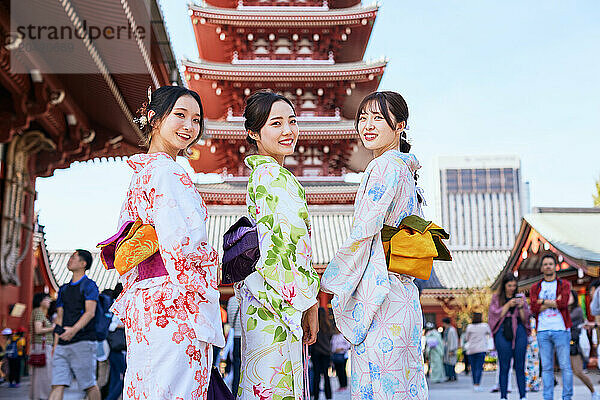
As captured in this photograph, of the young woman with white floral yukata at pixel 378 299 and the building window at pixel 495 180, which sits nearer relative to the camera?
the young woman with white floral yukata at pixel 378 299

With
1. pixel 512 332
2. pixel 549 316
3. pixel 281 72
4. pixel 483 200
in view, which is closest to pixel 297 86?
pixel 281 72

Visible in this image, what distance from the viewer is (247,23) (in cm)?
1752

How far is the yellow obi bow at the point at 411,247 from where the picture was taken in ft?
8.26

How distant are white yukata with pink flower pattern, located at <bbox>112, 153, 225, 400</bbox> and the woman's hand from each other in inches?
15.7

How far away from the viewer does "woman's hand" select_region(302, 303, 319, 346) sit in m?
2.49

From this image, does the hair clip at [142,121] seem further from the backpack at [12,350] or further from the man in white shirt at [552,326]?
Result: the backpack at [12,350]

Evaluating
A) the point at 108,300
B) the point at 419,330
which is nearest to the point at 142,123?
the point at 419,330

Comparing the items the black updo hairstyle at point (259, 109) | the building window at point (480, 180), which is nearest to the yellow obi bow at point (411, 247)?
the black updo hairstyle at point (259, 109)

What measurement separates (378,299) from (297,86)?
52.2ft

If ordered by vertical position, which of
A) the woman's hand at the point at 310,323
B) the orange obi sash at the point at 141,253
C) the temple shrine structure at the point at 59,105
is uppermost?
the temple shrine structure at the point at 59,105

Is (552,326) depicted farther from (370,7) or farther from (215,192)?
(370,7)

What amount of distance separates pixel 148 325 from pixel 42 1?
4982 millimetres

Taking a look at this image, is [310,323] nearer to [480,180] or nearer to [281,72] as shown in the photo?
[281,72]

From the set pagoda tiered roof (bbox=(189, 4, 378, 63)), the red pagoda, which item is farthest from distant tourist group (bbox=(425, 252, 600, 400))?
pagoda tiered roof (bbox=(189, 4, 378, 63))
